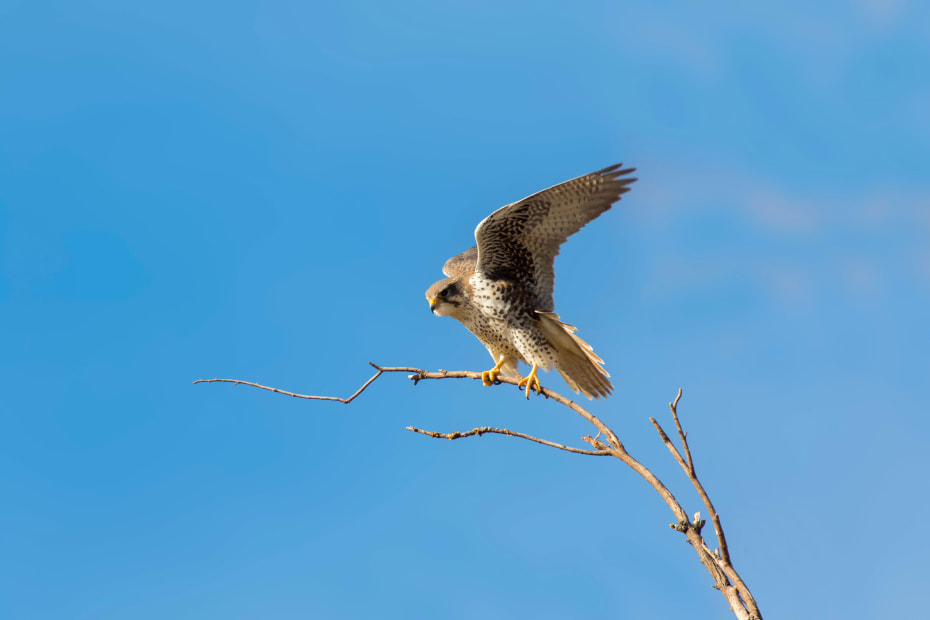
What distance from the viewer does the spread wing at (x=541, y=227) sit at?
486cm

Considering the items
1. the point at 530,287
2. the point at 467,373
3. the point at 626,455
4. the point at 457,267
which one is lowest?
the point at 626,455

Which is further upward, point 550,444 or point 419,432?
point 419,432

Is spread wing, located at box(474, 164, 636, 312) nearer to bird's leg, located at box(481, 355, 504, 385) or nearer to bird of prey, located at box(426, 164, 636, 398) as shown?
bird of prey, located at box(426, 164, 636, 398)

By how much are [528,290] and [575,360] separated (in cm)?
58

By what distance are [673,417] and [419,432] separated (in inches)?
43.1

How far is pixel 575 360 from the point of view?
17.6 ft

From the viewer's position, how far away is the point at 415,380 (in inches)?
174

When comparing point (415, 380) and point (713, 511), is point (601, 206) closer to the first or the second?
point (415, 380)

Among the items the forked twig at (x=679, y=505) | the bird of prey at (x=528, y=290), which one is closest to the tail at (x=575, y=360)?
the bird of prey at (x=528, y=290)

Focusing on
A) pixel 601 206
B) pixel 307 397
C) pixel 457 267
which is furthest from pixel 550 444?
pixel 457 267

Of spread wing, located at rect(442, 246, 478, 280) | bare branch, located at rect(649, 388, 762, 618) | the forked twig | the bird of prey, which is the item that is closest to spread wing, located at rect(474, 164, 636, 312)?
the bird of prey

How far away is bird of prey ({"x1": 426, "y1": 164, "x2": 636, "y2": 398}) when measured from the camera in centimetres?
503

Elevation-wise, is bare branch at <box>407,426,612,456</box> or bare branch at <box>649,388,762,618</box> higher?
bare branch at <box>407,426,612,456</box>

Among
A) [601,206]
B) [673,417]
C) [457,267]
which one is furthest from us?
[457,267]
